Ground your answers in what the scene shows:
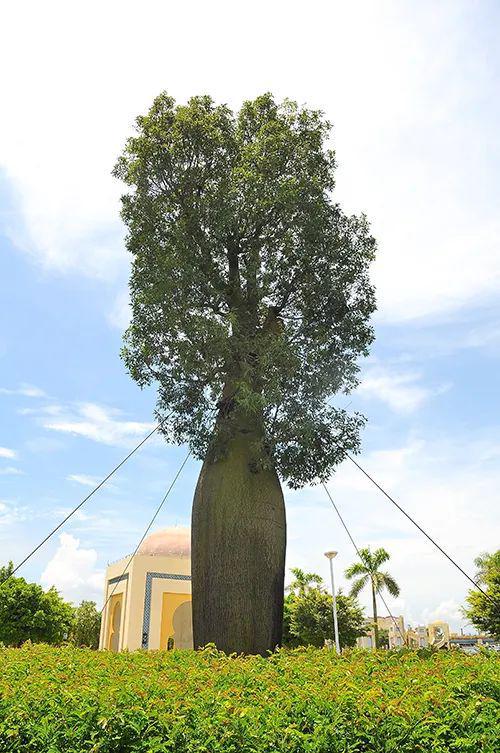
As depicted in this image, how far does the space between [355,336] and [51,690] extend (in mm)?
6934

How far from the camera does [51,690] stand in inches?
165

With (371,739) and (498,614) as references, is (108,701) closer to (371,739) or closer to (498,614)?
(371,739)

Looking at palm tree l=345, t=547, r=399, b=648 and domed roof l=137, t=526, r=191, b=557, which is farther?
palm tree l=345, t=547, r=399, b=648

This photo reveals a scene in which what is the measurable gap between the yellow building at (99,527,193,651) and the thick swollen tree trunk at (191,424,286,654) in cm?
1240

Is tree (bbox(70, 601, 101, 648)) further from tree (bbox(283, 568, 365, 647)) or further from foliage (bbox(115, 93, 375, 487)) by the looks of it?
foliage (bbox(115, 93, 375, 487))

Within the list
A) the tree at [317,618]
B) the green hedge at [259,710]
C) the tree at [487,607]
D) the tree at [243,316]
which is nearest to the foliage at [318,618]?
the tree at [317,618]

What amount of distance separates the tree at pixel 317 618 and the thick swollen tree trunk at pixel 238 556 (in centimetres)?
1869

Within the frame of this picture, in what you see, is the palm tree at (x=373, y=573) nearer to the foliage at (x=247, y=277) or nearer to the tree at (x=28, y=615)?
the tree at (x=28, y=615)

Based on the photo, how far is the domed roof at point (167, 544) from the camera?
855 inches

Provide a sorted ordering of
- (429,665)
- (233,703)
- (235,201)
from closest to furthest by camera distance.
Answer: (233,703), (429,665), (235,201)

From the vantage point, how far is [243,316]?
9.45 m

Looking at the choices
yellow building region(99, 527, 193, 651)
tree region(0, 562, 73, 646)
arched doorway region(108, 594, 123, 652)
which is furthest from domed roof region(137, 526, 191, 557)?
tree region(0, 562, 73, 646)

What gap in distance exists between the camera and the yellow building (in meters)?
20.0

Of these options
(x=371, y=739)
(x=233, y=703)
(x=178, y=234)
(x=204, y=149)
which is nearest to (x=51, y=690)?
(x=233, y=703)
